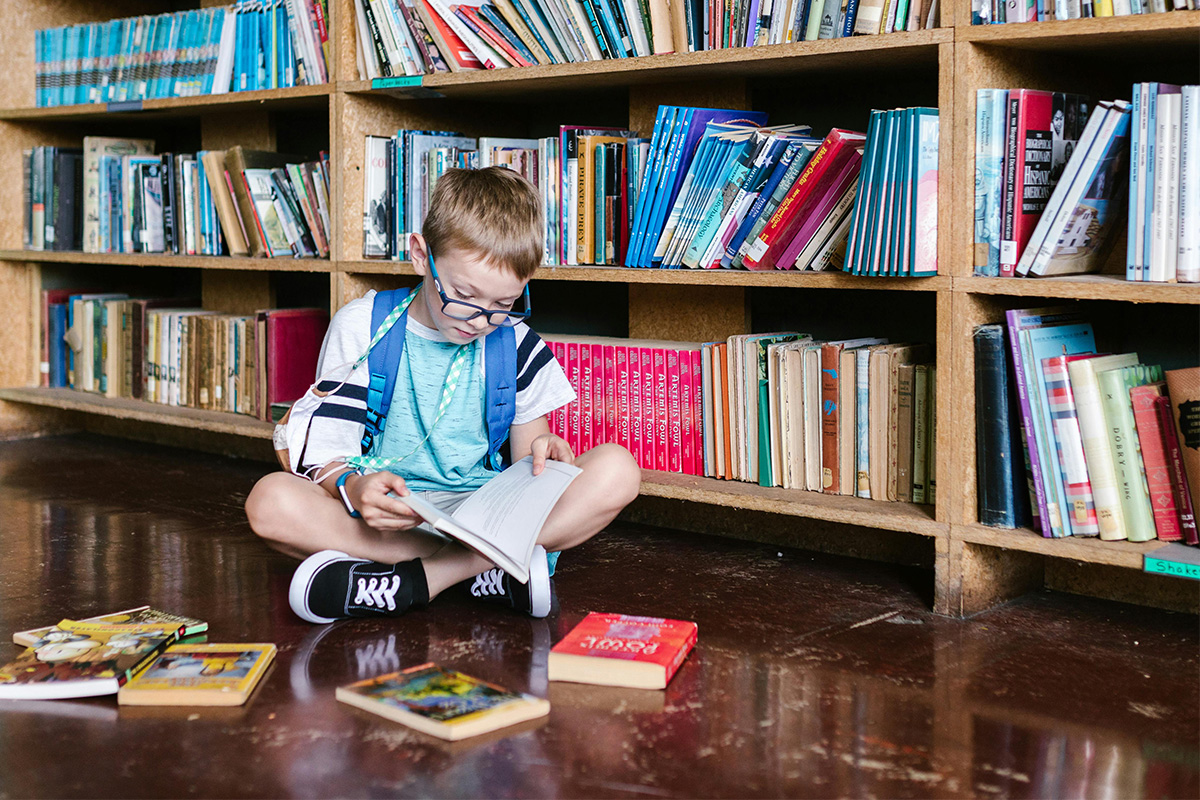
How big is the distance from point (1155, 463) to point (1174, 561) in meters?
0.16

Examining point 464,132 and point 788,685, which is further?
point 464,132

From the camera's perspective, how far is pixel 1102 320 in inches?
79.8

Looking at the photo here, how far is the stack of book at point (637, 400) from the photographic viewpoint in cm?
229

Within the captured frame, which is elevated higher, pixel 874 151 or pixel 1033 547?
pixel 874 151

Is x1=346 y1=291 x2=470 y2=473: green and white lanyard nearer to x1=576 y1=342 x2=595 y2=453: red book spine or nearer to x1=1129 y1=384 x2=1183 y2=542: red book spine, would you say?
x1=576 y1=342 x2=595 y2=453: red book spine

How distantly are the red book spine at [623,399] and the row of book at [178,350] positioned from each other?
0.97 meters

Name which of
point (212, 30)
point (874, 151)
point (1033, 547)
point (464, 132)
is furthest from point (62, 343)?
point (1033, 547)

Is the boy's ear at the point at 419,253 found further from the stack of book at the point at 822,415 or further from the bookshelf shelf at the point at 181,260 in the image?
the bookshelf shelf at the point at 181,260

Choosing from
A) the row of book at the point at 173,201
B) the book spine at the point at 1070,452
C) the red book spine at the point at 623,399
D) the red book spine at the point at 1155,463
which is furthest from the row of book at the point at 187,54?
the red book spine at the point at 1155,463

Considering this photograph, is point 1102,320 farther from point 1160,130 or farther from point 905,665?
point 905,665

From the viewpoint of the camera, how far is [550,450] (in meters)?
1.98

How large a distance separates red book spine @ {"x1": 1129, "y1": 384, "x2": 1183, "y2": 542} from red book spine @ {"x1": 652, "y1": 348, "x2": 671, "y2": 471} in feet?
2.79

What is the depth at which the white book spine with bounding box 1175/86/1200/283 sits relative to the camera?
5.41 feet

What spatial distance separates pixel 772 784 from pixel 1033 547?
0.73m
